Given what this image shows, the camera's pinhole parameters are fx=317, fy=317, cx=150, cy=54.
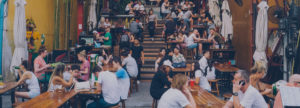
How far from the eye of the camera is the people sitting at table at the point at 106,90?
612cm

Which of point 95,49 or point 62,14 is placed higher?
point 62,14

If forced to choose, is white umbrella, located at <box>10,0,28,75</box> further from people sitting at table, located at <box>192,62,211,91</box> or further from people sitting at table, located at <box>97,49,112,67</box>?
people sitting at table, located at <box>192,62,211,91</box>

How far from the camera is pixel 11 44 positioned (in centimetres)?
1092

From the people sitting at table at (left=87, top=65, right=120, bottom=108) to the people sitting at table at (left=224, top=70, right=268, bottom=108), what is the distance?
2.42 metres

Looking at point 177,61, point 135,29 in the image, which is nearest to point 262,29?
point 177,61

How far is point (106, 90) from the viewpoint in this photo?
613 cm

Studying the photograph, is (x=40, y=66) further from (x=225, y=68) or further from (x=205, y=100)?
(x=225, y=68)

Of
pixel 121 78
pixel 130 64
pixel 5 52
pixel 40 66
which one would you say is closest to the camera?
pixel 121 78

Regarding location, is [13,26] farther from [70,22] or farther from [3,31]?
[70,22]

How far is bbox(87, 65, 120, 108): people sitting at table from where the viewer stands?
20.1 feet

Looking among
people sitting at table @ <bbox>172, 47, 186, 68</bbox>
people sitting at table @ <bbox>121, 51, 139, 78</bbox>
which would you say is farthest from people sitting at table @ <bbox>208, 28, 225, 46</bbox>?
people sitting at table @ <bbox>121, 51, 139, 78</bbox>

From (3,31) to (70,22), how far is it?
5.78 metres

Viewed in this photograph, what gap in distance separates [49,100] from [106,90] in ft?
3.63

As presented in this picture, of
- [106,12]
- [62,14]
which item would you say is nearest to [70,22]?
[62,14]
